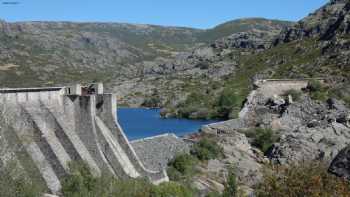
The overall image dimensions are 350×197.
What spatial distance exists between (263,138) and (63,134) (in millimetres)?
28047

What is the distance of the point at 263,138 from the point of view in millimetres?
53469

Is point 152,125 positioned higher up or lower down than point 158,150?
lower down

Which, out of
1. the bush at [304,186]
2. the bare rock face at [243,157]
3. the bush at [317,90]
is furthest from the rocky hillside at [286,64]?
the bush at [304,186]

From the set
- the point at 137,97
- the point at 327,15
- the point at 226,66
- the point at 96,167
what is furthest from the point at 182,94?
the point at 96,167

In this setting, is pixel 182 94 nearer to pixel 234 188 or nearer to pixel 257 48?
pixel 257 48

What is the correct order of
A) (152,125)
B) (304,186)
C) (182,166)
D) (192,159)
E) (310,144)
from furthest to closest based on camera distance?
(152,125), (310,144), (192,159), (182,166), (304,186)

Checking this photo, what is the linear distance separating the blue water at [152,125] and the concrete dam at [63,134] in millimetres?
32695

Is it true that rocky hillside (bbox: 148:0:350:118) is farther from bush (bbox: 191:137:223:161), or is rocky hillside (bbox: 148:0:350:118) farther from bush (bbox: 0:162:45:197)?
bush (bbox: 0:162:45:197)

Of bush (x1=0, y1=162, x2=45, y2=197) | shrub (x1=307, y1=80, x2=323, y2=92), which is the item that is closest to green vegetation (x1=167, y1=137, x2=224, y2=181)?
bush (x1=0, y1=162, x2=45, y2=197)

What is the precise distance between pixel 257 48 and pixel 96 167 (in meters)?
127

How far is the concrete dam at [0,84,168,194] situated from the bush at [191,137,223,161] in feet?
28.0

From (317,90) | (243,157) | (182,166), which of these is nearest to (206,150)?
(243,157)

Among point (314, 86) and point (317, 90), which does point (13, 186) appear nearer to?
point (317, 90)

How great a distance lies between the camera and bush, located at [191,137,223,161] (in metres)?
42.2
